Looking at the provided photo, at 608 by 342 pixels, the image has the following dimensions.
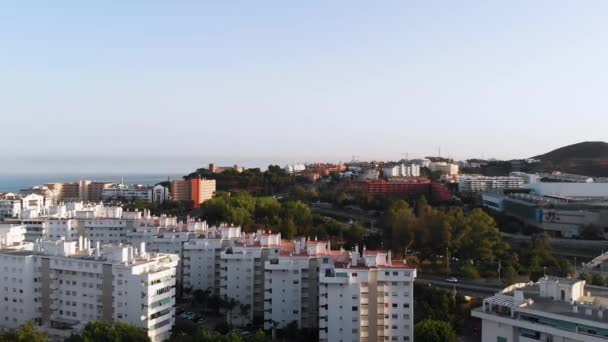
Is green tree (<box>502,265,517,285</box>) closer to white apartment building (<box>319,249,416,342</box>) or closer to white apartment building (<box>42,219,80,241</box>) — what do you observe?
white apartment building (<box>319,249,416,342</box>)

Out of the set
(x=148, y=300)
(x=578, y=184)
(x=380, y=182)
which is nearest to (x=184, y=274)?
(x=148, y=300)

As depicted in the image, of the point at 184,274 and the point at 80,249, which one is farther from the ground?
the point at 80,249

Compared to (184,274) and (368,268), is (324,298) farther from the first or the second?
(184,274)

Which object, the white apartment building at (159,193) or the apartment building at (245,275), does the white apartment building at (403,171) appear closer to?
the white apartment building at (159,193)

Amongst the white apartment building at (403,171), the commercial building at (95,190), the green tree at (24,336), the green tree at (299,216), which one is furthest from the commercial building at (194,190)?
the green tree at (24,336)

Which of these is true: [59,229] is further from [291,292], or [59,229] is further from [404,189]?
[404,189]

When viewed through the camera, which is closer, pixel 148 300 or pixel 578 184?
pixel 148 300

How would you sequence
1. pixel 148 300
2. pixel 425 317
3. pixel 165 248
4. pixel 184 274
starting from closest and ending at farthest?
pixel 148 300 < pixel 425 317 < pixel 184 274 < pixel 165 248

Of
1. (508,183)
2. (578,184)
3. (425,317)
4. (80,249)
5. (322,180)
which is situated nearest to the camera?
(425,317)
